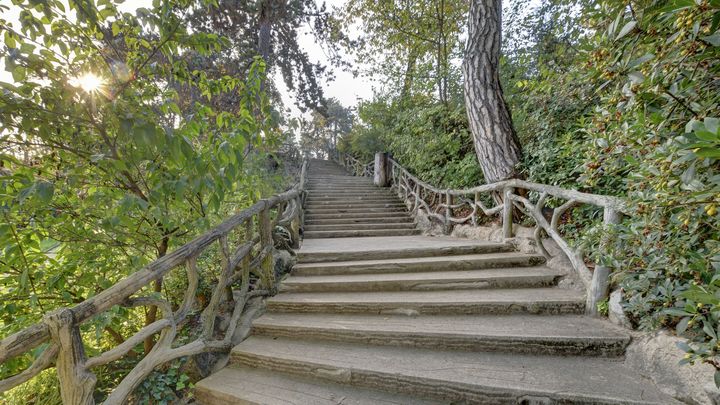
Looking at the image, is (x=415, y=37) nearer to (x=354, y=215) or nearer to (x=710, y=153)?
(x=354, y=215)

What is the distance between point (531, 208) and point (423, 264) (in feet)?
4.62

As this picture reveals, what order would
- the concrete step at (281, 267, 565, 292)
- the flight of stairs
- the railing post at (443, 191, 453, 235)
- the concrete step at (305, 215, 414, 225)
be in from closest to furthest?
the concrete step at (281, 267, 565, 292) < the railing post at (443, 191, 453, 235) < the flight of stairs < the concrete step at (305, 215, 414, 225)

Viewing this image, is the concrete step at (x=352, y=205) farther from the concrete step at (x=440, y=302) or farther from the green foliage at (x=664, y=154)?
the green foliage at (x=664, y=154)

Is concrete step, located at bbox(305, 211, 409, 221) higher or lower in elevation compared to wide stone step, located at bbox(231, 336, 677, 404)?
higher

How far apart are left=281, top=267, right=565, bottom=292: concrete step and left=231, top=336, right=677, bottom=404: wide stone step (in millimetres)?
748

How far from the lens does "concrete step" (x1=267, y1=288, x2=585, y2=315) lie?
2.14 metres

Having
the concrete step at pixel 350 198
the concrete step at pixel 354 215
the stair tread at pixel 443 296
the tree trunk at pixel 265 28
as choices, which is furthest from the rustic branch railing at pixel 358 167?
the stair tread at pixel 443 296

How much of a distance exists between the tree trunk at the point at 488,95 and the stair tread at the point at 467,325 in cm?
219

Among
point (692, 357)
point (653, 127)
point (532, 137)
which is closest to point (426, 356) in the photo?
point (692, 357)

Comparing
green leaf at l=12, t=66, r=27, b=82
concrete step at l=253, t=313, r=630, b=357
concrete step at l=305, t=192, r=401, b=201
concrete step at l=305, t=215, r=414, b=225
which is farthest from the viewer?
concrete step at l=305, t=192, r=401, b=201

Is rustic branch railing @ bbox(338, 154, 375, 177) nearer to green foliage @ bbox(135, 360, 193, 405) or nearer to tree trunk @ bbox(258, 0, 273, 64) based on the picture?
tree trunk @ bbox(258, 0, 273, 64)

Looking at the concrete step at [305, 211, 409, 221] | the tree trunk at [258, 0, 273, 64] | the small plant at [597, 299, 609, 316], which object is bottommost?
the small plant at [597, 299, 609, 316]

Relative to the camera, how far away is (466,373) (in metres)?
1.64

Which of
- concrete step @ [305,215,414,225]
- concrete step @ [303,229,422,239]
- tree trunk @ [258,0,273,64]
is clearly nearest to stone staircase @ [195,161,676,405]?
concrete step @ [303,229,422,239]
